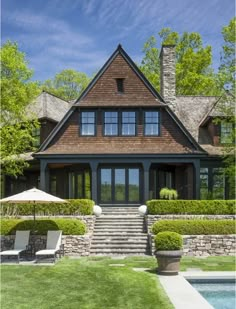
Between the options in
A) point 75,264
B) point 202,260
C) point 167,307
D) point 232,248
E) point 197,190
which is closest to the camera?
point 167,307

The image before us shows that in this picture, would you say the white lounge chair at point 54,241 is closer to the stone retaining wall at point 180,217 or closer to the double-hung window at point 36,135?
the stone retaining wall at point 180,217

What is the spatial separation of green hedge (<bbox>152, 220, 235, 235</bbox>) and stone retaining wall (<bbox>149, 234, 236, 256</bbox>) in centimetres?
25

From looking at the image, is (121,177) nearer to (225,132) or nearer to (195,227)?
(225,132)

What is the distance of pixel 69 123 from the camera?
2947cm

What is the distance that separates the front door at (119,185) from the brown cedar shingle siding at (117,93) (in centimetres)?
401

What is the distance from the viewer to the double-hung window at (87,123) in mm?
29453

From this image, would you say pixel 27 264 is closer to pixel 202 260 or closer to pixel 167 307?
pixel 202 260

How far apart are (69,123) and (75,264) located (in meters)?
12.6

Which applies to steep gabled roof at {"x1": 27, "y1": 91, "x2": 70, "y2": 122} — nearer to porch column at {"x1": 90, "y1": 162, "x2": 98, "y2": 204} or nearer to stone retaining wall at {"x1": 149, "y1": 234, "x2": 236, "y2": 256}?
porch column at {"x1": 90, "y1": 162, "x2": 98, "y2": 204}

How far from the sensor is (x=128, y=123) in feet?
97.0

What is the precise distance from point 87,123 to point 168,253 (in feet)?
48.4

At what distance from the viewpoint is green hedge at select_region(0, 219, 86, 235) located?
21.8 meters

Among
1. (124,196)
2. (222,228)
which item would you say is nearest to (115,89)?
(124,196)

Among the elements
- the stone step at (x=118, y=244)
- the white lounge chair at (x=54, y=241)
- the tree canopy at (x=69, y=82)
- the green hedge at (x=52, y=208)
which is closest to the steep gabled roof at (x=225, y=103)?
the green hedge at (x=52, y=208)
